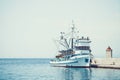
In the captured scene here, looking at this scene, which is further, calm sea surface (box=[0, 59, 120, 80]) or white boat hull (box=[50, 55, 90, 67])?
white boat hull (box=[50, 55, 90, 67])

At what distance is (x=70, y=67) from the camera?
80875 millimetres

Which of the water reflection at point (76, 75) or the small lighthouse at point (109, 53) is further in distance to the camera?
the small lighthouse at point (109, 53)

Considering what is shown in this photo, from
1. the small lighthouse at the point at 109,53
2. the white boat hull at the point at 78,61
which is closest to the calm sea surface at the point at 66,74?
the white boat hull at the point at 78,61

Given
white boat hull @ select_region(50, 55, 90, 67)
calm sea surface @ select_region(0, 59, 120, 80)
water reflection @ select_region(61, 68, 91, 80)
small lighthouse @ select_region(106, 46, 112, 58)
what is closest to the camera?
water reflection @ select_region(61, 68, 91, 80)

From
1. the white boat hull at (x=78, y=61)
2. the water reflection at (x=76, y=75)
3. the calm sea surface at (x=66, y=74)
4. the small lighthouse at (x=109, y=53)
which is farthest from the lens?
the white boat hull at (x=78, y=61)

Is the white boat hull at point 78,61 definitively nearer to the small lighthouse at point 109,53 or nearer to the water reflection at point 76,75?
the small lighthouse at point 109,53

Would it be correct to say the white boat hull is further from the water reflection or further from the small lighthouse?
the water reflection

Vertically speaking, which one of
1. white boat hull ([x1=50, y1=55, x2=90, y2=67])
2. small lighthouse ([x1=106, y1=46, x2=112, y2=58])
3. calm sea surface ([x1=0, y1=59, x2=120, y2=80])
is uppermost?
small lighthouse ([x1=106, y1=46, x2=112, y2=58])

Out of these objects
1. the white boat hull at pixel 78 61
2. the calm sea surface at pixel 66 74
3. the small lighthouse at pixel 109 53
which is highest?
the small lighthouse at pixel 109 53

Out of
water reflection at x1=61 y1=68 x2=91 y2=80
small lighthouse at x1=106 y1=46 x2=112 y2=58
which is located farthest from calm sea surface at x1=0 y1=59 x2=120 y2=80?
small lighthouse at x1=106 y1=46 x2=112 y2=58

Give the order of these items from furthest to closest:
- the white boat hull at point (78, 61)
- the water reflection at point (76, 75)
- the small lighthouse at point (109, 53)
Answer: the white boat hull at point (78, 61) < the small lighthouse at point (109, 53) < the water reflection at point (76, 75)

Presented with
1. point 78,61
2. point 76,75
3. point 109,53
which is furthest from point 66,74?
point 109,53

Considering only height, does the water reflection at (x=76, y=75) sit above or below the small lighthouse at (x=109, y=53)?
below

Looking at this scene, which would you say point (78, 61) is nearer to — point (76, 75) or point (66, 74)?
point (66, 74)
